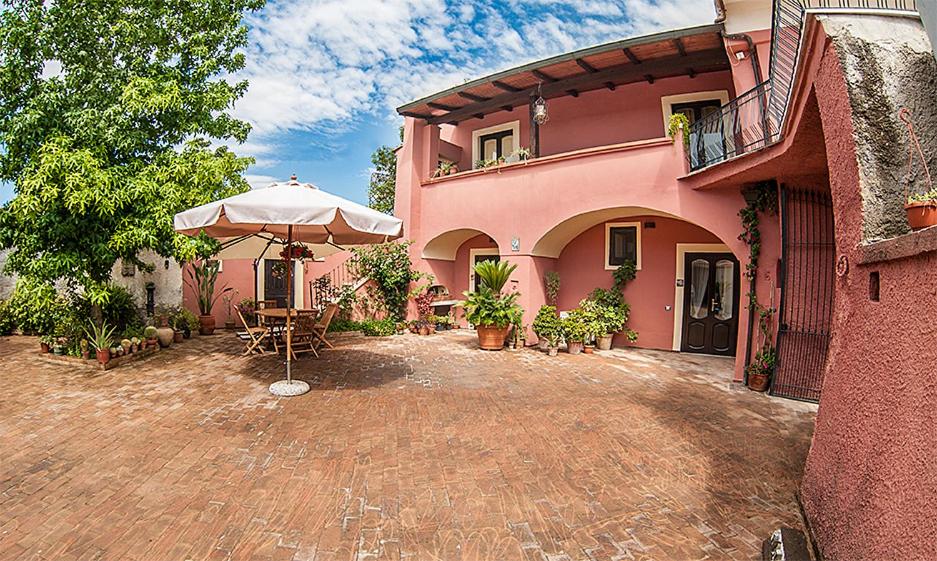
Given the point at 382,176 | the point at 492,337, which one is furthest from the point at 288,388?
the point at 382,176

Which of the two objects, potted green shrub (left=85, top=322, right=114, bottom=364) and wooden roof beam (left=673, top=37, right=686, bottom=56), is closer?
potted green shrub (left=85, top=322, right=114, bottom=364)

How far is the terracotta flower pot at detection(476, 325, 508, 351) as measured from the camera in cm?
1032

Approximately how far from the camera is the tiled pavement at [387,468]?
10.1ft

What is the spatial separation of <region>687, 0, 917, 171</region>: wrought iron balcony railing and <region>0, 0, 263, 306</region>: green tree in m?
8.55

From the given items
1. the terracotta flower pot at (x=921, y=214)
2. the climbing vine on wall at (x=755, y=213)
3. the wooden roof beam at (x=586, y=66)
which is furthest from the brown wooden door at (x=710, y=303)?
the terracotta flower pot at (x=921, y=214)

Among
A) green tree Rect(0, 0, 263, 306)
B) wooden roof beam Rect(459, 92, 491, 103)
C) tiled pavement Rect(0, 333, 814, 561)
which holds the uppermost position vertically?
wooden roof beam Rect(459, 92, 491, 103)

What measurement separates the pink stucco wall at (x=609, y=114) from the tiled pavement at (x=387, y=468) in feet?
23.2

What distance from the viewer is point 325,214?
5.43m

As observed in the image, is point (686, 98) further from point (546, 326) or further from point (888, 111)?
point (888, 111)

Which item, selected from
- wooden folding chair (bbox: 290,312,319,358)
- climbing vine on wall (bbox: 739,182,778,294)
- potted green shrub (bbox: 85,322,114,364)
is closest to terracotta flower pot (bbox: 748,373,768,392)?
climbing vine on wall (bbox: 739,182,778,294)

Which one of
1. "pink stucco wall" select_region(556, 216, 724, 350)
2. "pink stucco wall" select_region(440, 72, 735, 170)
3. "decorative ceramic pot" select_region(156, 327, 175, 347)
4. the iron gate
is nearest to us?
the iron gate

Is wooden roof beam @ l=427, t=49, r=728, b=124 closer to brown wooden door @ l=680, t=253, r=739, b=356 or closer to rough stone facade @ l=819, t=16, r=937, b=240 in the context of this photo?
brown wooden door @ l=680, t=253, r=739, b=356

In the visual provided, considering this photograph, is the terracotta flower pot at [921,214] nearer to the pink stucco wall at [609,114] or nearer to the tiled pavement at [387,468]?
the tiled pavement at [387,468]

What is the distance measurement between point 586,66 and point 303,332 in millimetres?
8643
